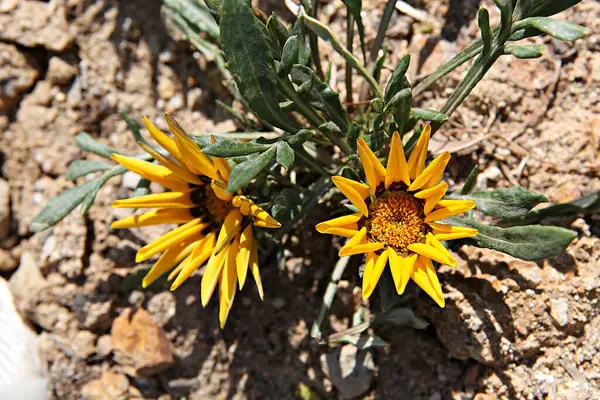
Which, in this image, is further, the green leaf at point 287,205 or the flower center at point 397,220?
the green leaf at point 287,205

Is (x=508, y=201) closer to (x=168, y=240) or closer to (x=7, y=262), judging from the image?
(x=168, y=240)

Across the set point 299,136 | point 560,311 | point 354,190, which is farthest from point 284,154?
point 560,311

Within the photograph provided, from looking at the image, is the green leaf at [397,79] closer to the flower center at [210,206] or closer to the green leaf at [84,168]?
the flower center at [210,206]

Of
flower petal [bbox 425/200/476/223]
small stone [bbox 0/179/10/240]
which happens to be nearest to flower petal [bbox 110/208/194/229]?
flower petal [bbox 425/200/476/223]

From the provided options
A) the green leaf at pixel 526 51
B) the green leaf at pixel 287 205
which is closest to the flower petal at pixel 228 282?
the green leaf at pixel 287 205

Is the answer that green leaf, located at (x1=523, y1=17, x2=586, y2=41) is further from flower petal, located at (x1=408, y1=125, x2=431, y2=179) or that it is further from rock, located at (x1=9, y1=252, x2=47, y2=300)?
rock, located at (x1=9, y1=252, x2=47, y2=300)

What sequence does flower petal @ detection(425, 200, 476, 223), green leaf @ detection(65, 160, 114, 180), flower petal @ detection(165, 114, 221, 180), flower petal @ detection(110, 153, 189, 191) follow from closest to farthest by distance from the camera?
flower petal @ detection(425, 200, 476, 223) < flower petal @ detection(165, 114, 221, 180) < flower petal @ detection(110, 153, 189, 191) < green leaf @ detection(65, 160, 114, 180)

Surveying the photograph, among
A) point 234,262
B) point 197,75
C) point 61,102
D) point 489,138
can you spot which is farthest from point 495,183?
point 61,102

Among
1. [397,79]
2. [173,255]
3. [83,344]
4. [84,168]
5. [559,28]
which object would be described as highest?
[559,28]
